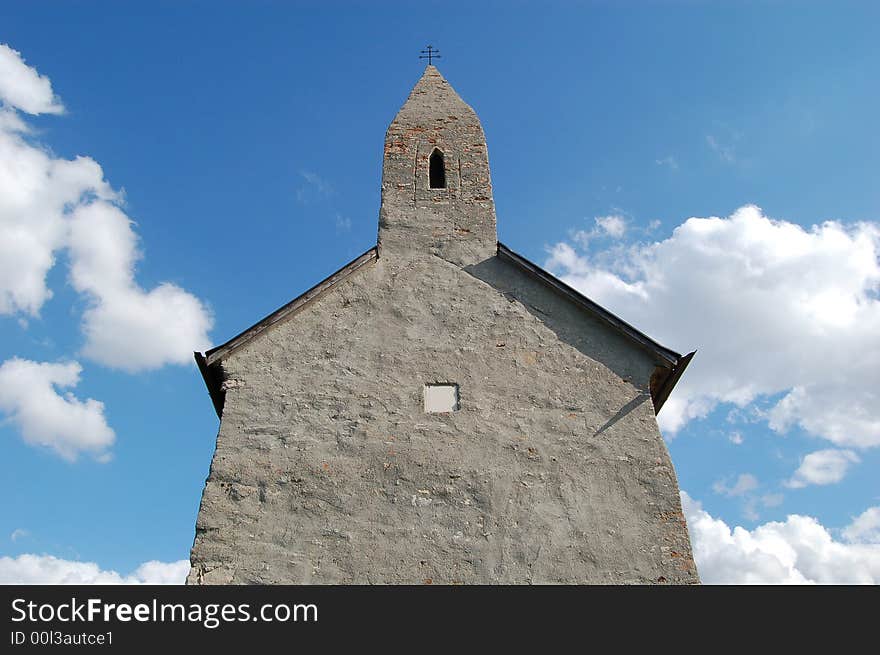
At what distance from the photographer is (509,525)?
29.0 ft

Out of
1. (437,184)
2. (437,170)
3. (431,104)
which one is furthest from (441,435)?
(431,104)

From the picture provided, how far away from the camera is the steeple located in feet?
38.5

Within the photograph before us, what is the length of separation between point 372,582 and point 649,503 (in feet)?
11.7

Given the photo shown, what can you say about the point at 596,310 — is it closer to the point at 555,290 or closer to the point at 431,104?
the point at 555,290

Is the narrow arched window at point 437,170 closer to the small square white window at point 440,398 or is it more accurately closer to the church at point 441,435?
the church at point 441,435

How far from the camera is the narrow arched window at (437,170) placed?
13102 millimetres

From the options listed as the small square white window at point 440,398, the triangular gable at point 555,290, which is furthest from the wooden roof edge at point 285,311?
the small square white window at point 440,398

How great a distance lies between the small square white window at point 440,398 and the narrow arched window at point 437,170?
4467mm

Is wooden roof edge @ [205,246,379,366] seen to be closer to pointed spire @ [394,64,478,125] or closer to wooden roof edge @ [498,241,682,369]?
wooden roof edge @ [498,241,682,369]

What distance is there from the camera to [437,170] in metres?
13.4

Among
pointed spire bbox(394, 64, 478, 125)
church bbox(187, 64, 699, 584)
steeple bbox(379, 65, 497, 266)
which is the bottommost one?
church bbox(187, 64, 699, 584)

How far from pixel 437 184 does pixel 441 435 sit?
5.45 m

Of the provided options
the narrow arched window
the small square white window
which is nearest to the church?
the small square white window
